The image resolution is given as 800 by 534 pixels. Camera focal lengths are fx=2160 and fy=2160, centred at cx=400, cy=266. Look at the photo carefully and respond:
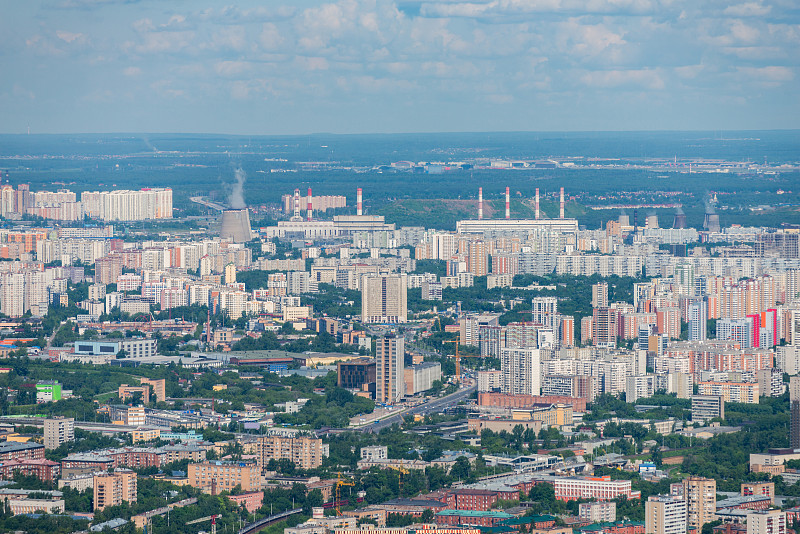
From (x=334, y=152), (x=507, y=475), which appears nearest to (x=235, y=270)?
(x=507, y=475)

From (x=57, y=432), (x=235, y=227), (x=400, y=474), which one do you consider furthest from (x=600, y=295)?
(x=400, y=474)

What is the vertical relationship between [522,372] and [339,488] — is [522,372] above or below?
above

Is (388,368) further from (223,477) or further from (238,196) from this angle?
(238,196)

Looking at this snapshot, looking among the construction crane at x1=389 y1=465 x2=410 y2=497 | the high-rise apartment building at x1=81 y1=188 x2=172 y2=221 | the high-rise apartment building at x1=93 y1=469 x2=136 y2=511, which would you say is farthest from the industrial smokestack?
the high-rise apartment building at x1=93 y1=469 x2=136 y2=511

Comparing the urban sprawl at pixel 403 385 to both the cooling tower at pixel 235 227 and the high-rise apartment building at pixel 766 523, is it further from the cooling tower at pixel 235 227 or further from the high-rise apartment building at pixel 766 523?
the cooling tower at pixel 235 227

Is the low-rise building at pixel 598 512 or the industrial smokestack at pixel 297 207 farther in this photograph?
the industrial smokestack at pixel 297 207

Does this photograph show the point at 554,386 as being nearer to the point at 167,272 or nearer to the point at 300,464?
the point at 300,464

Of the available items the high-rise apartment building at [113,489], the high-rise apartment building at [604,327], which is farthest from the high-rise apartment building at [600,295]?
the high-rise apartment building at [113,489]
